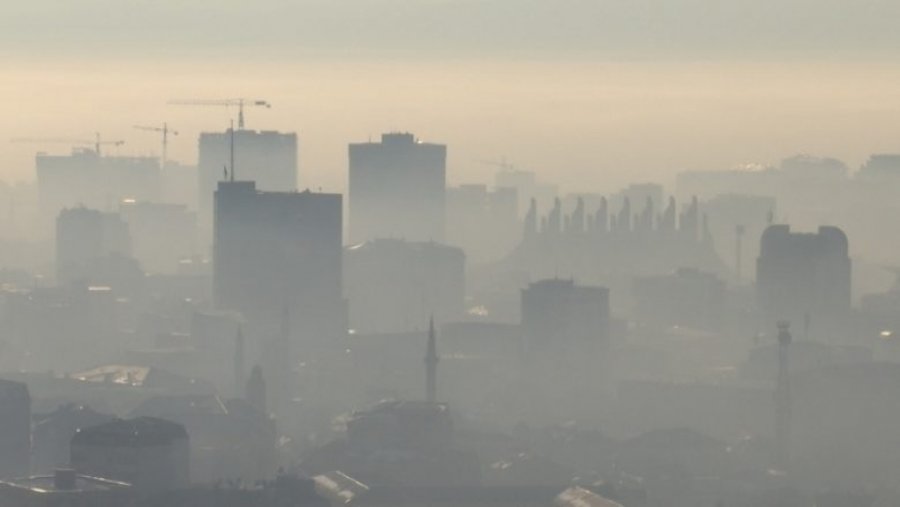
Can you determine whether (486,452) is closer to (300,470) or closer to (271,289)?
(300,470)

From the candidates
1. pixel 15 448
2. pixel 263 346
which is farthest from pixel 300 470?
pixel 263 346

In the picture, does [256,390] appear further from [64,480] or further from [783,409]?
[64,480]

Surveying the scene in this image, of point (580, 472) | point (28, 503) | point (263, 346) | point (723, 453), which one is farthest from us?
point (263, 346)

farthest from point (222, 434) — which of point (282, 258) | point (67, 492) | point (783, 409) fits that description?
point (282, 258)

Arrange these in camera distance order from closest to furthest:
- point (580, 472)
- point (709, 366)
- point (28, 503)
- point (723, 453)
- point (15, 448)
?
point (28, 503) → point (15, 448) → point (580, 472) → point (723, 453) → point (709, 366)

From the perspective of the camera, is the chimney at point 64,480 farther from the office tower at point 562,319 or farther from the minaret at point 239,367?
the office tower at point 562,319
